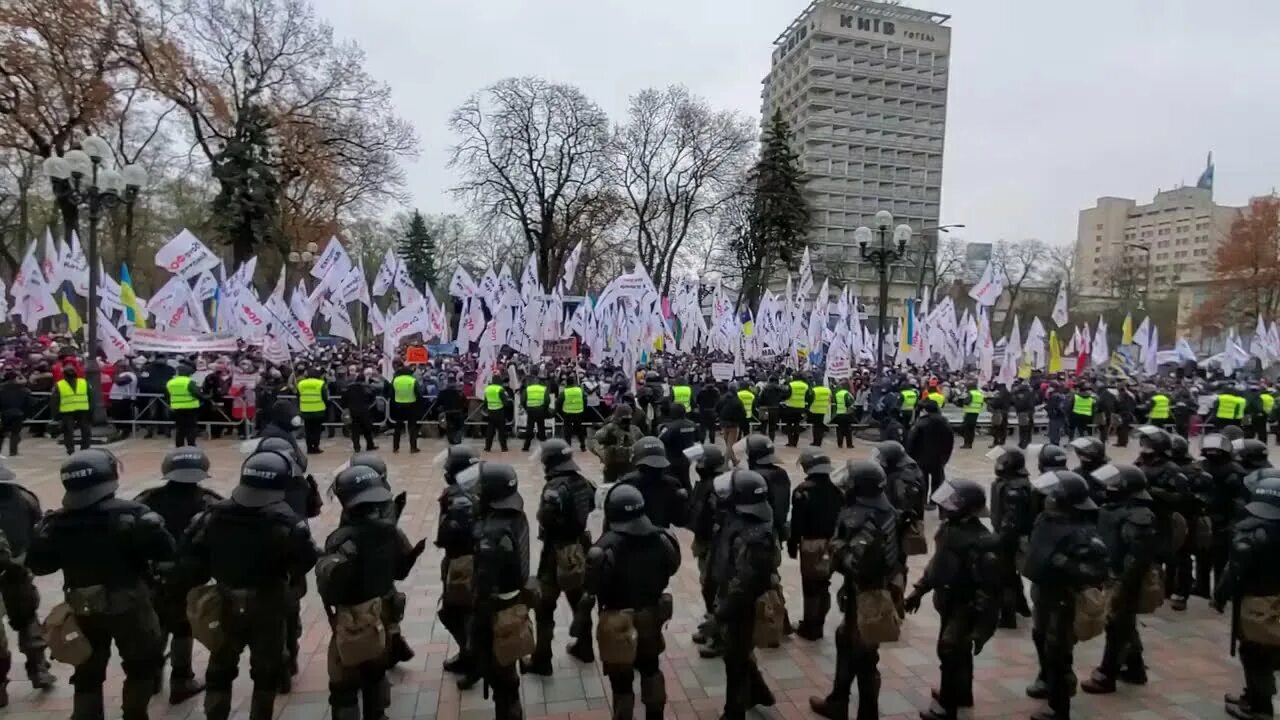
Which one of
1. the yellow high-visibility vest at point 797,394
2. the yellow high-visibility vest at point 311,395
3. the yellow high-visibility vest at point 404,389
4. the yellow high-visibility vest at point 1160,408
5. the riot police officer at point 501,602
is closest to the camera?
the riot police officer at point 501,602

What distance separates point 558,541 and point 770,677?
200 centimetres

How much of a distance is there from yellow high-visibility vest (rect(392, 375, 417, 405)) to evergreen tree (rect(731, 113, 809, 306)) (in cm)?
2898

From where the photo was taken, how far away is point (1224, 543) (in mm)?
7789

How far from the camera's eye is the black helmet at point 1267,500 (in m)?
5.22

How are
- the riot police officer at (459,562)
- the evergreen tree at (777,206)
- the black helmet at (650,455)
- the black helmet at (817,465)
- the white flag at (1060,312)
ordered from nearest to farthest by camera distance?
the riot police officer at (459,562) < the black helmet at (650,455) < the black helmet at (817,465) < the white flag at (1060,312) < the evergreen tree at (777,206)

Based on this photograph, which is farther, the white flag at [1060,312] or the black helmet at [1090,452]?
the white flag at [1060,312]

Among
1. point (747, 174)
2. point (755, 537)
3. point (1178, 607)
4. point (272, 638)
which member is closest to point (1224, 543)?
point (1178, 607)

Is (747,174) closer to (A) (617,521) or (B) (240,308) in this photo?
(B) (240,308)

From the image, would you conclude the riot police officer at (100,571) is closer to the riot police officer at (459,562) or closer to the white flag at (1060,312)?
the riot police officer at (459,562)

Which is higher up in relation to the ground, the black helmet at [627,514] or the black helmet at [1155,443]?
the black helmet at [1155,443]

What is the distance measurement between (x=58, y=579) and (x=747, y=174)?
3849 cm

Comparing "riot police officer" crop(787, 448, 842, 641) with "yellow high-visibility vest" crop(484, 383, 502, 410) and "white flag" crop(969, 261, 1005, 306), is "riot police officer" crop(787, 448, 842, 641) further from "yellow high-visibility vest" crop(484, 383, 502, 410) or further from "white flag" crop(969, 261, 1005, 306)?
"white flag" crop(969, 261, 1005, 306)

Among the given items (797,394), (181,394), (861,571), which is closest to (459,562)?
(861,571)

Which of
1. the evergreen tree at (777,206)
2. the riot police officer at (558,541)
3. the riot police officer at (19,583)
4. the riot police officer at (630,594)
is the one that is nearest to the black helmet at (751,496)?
the riot police officer at (630,594)
